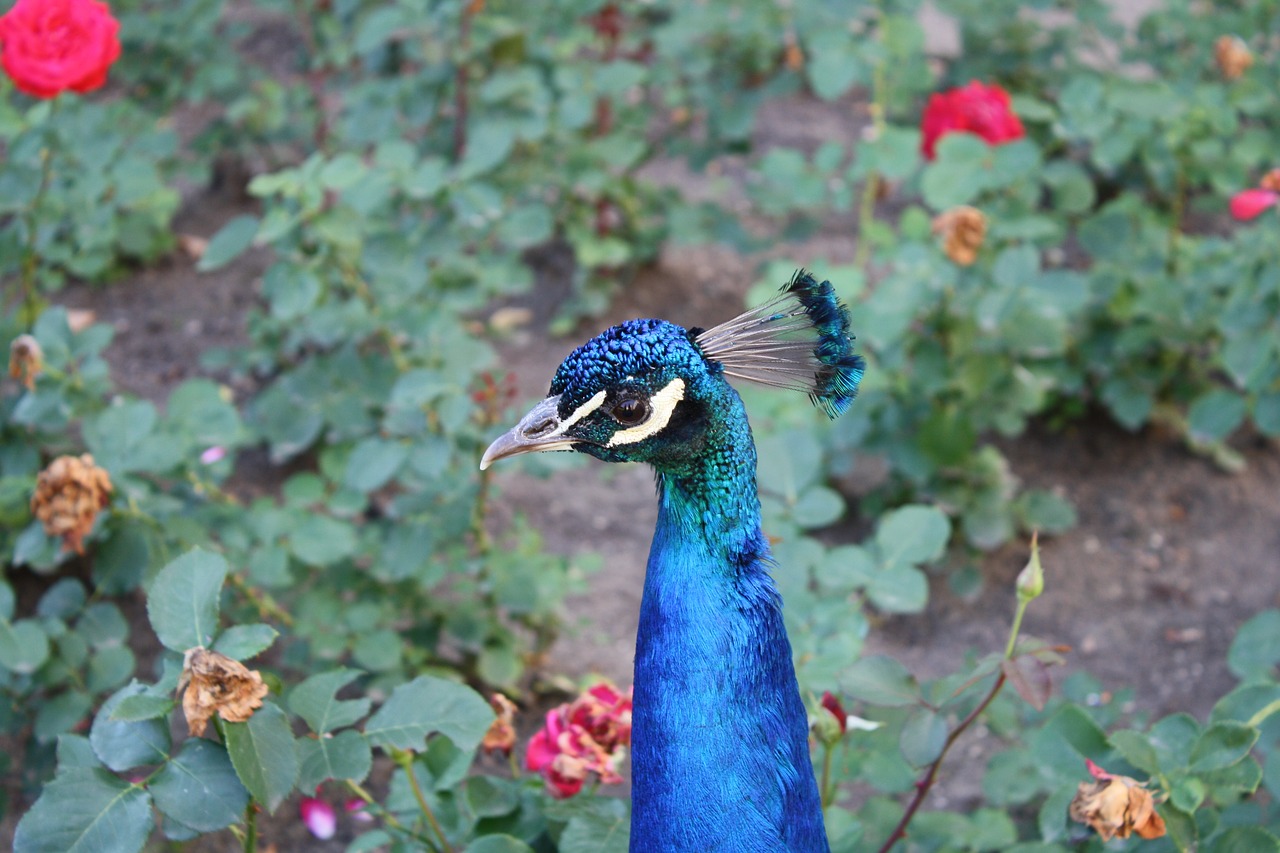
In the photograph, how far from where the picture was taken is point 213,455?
2.16m

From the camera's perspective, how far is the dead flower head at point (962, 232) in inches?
83.6

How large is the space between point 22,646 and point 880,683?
101 cm

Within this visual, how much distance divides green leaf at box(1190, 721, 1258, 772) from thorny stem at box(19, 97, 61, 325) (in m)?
1.90

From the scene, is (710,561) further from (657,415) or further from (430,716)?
(430,716)

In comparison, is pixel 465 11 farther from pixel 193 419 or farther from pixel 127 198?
pixel 193 419

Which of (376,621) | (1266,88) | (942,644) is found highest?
(1266,88)

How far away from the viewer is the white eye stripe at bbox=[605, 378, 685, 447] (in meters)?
1.13

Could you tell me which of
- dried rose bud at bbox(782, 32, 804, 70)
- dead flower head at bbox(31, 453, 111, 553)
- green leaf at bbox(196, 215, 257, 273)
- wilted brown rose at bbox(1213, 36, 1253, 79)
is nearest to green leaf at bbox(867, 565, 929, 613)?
dead flower head at bbox(31, 453, 111, 553)

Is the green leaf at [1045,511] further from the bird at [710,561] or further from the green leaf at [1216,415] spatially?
the bird at [710,561]

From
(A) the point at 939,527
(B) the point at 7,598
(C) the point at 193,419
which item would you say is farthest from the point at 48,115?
(A) the point at 939,527

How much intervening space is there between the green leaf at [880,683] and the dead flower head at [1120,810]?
8.4 inches

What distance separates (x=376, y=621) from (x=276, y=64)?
109 inches

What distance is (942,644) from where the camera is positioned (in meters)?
2.43

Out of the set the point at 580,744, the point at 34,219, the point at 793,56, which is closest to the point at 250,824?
the point at 580,744
